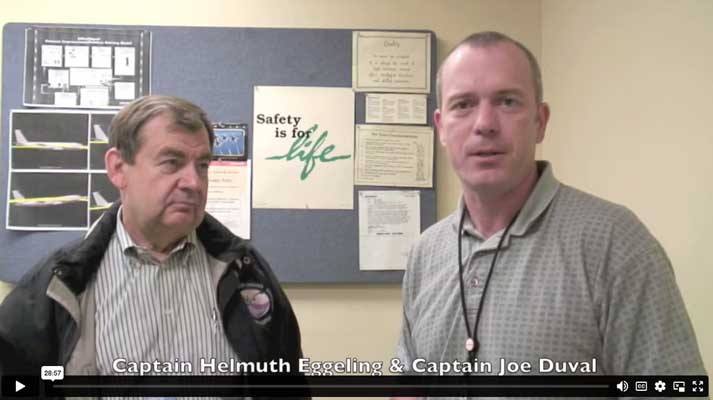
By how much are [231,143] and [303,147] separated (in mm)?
294

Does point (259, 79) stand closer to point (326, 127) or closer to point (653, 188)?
point (326, 127)

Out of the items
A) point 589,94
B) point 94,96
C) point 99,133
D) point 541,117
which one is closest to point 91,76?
point 94,96

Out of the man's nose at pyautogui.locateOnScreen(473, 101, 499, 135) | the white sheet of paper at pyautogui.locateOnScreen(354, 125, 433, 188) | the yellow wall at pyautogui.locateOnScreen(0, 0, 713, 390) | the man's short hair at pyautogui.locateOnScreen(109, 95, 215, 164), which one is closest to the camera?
the man's nose at pyautogui.locateOnScreen(473, 101, 499, 135)

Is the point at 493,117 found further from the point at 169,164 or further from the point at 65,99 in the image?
the point at 65,99

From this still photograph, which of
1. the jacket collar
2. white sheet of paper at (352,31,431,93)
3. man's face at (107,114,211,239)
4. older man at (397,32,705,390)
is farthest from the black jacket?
white sheet of paper at (352,31,431,93)

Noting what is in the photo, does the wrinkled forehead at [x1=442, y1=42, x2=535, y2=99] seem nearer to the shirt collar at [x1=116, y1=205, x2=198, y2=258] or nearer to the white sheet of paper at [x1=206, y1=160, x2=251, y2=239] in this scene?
the shirt collar at [x1=116, y1=205, x2=198, y2=258]

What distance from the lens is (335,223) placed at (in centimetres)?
223

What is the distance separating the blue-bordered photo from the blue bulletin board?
0.03m

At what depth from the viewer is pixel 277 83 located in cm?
223

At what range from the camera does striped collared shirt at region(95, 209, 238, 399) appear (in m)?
1.23

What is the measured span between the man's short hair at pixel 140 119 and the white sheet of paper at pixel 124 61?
98cm

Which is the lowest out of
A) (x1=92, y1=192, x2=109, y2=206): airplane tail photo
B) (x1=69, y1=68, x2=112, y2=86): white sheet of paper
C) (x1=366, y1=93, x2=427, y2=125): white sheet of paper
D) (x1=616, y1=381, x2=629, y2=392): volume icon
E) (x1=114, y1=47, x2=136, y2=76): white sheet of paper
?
(x1=616, y1=381, x2=629, y2=392): volume icon

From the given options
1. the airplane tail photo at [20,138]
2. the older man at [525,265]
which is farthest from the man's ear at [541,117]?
the airplane tail photo at [20,138]

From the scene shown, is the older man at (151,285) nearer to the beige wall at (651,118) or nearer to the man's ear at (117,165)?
the man's ear at (117,165)
